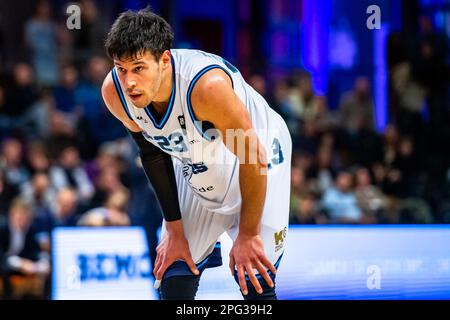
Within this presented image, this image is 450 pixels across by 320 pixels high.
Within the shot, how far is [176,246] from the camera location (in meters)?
3.89

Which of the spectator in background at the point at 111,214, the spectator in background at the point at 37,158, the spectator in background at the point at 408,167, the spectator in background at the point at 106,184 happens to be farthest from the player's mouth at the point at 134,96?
the spectator in background at the point at 408,167

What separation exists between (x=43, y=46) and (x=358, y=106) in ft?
10.2

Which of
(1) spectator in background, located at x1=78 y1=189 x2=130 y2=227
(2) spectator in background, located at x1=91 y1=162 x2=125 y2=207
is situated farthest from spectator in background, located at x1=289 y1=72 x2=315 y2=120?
(1) spectator in background, located at x1=78 y1=189 x2=130 y2=227

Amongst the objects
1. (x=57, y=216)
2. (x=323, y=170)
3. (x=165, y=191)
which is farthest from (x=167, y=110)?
(x=323, y=170)

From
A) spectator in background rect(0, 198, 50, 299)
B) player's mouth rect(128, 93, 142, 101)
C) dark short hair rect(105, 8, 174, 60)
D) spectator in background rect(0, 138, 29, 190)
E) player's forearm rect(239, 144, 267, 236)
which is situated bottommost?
spectator in background rect(0, 198, 50, 299)

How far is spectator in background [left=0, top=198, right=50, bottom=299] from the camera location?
6.42m

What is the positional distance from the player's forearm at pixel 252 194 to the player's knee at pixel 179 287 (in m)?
0.39

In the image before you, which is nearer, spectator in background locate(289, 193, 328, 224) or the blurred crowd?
spectator in background locate(289, 193, 328, 224)

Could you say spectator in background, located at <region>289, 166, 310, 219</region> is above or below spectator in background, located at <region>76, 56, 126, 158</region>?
below

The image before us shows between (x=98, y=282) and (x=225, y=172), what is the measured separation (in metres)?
2.35

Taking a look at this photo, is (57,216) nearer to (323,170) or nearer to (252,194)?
(323,170)

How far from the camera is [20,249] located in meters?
6.59

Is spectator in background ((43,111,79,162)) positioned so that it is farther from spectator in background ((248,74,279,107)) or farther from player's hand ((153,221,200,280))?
player's hand ((153,221,200,280))

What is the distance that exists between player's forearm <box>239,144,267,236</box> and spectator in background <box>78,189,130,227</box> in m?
2.79
